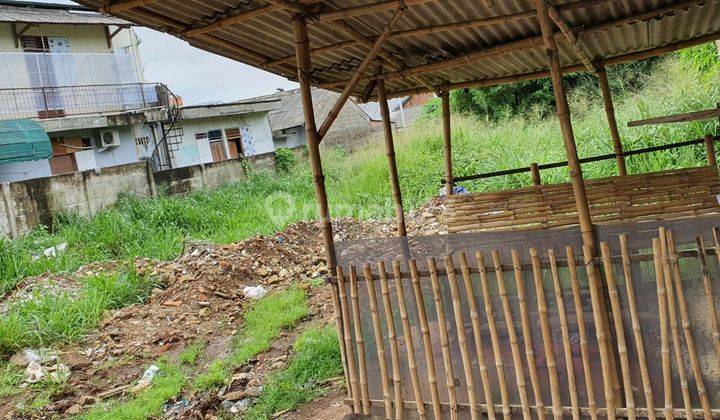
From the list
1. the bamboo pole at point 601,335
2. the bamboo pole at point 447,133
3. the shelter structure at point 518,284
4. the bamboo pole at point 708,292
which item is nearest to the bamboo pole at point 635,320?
the shelter structure at point 518,284

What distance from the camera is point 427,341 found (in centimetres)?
327

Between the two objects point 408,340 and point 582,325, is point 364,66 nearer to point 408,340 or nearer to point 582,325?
point 408,340

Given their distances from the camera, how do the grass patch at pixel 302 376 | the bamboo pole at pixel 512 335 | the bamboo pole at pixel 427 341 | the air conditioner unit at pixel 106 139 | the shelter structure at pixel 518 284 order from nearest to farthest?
the shelter structure at pixel 518 284, the bamboo pole at pixel 512 335, the bamboo pole at pixel 427 341, the grass patch at pixel 302 376, the air conditioner unit at pixel 106 139

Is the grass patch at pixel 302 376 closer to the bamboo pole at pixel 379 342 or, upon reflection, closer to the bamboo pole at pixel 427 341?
the bamboo pole at pixel 379 342

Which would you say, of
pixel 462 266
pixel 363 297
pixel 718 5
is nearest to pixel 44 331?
pixel 363 297

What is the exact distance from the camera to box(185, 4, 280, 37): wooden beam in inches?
138

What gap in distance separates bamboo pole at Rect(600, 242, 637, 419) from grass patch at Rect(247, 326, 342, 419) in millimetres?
2456

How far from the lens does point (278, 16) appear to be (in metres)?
3.90

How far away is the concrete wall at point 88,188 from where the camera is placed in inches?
410

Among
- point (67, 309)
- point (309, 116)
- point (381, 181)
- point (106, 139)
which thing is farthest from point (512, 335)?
point (106, 139)

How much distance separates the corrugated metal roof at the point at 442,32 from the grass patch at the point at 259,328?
8.70 feet

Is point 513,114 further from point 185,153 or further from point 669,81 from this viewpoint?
point 185,153

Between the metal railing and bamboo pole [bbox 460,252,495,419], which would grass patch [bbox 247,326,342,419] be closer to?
bamboo pole [bbox 460,252,495,419]

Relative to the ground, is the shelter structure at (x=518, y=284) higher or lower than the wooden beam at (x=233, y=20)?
lower
